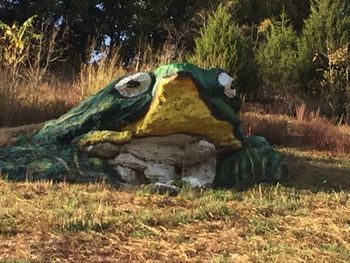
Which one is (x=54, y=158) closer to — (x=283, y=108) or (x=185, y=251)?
(x=185, y=251)

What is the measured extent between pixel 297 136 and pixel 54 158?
4.50m

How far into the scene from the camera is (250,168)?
703 centimetres

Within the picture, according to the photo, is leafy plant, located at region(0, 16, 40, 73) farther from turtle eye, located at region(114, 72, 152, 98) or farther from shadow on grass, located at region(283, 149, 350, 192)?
shadow on grass, located at region(283, 149, 350, 192)

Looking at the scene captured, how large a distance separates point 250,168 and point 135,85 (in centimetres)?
153

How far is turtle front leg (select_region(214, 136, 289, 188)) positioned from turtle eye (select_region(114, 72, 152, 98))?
1.15 m

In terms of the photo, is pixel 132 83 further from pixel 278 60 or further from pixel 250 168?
pixel 278 60

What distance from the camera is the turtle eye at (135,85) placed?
6977 millimetres

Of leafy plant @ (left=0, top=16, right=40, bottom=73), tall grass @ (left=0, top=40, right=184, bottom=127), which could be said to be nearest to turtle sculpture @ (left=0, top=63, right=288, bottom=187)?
tall grass @ (left=0, top=40, right=184, bottom=127)

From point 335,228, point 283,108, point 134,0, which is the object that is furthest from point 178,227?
point 134,0

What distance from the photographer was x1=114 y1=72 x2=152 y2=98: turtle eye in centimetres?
698

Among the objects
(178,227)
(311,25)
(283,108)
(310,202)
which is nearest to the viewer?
(178,227)

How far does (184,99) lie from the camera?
6660 mm

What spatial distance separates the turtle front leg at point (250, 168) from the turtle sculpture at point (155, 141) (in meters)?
0.01

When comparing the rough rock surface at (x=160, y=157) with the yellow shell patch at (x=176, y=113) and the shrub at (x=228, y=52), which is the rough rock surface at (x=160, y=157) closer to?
the yellow shell patch at (x=176, y=113)
